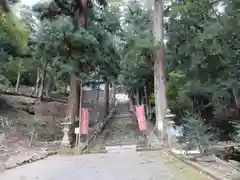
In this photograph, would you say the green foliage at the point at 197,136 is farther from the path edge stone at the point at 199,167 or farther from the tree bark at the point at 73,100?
the tree bark at the point at 73,100

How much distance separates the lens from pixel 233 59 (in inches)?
514

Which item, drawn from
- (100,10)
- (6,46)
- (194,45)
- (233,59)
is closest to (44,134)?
(6,46)

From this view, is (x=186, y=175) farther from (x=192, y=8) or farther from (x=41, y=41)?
(x=41, y=41)

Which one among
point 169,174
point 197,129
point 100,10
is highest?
point 100,10

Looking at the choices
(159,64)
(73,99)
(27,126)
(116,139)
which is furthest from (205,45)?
(27,126)

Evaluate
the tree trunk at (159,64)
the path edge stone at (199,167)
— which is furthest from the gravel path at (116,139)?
the path edge stone at (199,167)

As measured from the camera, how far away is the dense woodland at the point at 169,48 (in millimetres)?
12297

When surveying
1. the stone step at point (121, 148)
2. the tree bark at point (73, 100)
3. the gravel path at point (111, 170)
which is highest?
the tree bark at point (73, 100)

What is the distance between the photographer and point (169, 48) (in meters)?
17.0

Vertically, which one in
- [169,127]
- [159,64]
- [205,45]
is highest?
[205,45]

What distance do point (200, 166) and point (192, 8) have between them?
305 inches

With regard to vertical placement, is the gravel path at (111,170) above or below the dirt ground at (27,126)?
below

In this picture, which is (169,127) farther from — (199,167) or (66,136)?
(199,167)

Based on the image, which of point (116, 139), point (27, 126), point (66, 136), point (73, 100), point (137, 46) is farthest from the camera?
point (27, 126)
